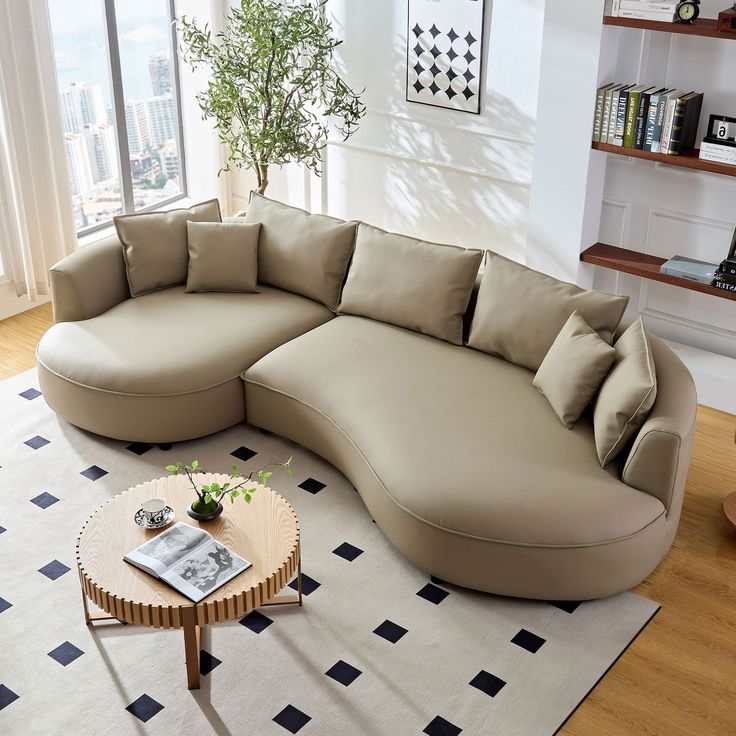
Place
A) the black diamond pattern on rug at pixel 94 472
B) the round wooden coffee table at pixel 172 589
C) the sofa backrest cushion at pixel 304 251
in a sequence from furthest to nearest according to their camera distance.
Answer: the sofa backrest cushion at pixel 304 251 < the black diamond pattern on rug at pixel 94 472 < the round wooden coffee table at pixel 172 589

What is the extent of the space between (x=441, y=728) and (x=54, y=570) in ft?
5.08

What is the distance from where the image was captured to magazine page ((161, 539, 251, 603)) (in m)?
2.90

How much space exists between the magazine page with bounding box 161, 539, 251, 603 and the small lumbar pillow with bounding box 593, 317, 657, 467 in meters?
1.35

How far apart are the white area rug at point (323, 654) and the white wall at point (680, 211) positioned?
1777 mm

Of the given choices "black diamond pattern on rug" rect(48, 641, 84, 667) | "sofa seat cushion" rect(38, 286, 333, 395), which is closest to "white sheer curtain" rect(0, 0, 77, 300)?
"sofa seat cushion" rect(38, 286, 333, 395)

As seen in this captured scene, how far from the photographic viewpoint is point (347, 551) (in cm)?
364

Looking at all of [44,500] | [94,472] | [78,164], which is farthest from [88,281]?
[78,164]

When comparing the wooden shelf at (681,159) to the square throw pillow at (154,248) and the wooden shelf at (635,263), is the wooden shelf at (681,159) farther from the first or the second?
the square throw pillow at (154,248)

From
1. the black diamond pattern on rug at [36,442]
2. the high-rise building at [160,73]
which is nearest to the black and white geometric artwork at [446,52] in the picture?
the high-rise building at [160,73]

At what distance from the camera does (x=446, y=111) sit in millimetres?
5215

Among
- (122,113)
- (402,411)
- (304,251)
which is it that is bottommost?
(402,411)

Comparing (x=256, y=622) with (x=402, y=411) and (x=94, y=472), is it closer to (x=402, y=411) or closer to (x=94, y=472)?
(x=402, y=411)

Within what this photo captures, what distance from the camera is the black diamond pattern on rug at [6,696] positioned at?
2986 millimetres

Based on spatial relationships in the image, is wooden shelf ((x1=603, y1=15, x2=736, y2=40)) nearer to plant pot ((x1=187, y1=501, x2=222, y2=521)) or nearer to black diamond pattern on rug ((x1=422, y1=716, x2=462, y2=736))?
plant pot ((x1=187, y1=501, x2=222, y2=521))
